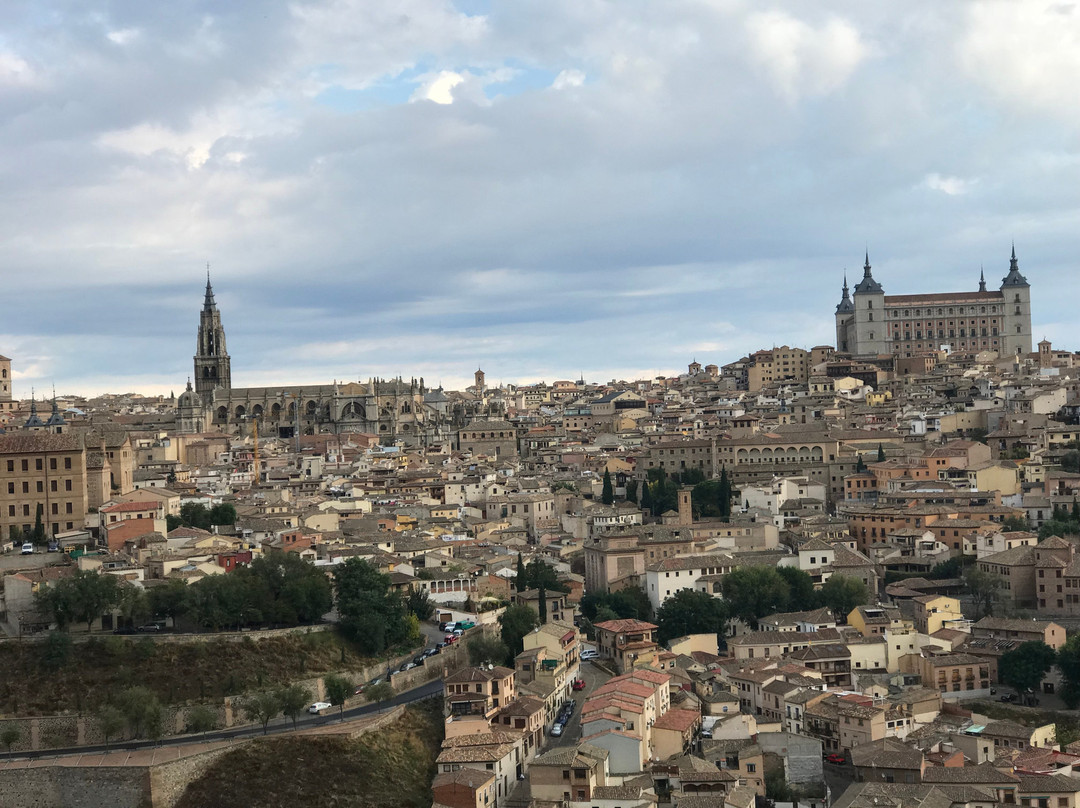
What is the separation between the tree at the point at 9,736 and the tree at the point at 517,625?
11863 millimetres

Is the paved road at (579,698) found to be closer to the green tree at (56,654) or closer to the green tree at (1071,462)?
the green tree at (56,654)

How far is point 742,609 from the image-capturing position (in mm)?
41969

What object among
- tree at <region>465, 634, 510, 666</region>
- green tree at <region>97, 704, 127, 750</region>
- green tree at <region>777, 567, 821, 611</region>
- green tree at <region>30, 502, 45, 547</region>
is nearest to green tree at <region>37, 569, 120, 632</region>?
green tree at <region>97, 704, 127, 750</region>

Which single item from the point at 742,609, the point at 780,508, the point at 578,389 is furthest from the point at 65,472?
the point at 578,389

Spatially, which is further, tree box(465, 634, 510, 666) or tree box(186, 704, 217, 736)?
tree box(465, 634, 510, 666)

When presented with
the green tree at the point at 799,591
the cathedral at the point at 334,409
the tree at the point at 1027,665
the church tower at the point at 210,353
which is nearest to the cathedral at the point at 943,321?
the cathedral at the point at 334,409

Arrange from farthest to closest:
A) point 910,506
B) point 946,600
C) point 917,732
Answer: point 910,506 < point 946,600 < point 917,732

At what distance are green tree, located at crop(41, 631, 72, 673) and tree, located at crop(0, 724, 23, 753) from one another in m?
1.90

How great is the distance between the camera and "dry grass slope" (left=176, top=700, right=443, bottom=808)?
30531mm

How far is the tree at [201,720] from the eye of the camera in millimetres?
32906

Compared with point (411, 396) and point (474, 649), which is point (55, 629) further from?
point (411, 396)

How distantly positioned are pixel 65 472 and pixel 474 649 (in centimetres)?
1487

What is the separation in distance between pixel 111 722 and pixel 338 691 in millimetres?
4924

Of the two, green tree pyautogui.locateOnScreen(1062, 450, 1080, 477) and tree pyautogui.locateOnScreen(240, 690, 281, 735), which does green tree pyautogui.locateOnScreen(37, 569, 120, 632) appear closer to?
tree pyautogui.locateOnScreen(240, 690, 281, 735)
